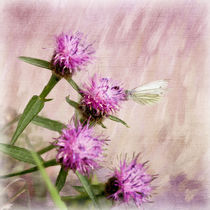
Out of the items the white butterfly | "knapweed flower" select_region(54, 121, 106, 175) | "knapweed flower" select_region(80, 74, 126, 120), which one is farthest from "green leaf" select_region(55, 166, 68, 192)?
the white butterfly

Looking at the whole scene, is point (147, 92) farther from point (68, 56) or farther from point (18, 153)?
point (18, 153)

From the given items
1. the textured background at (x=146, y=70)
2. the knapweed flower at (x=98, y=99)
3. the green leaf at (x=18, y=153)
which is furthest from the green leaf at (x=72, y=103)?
the textured background at (x=146, y=70)

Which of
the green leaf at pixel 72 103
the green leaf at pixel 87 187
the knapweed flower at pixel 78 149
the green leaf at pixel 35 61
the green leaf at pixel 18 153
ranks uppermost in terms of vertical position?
the green leaf at pixel 35 61

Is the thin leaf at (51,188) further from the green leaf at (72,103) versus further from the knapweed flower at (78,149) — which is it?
the green leaf at (72,103)

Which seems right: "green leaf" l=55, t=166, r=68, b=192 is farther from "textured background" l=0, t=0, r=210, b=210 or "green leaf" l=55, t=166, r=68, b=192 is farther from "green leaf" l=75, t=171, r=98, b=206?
"textured background" l=0, t=0, r=210, b=210

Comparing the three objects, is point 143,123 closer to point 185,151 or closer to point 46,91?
point 185,151

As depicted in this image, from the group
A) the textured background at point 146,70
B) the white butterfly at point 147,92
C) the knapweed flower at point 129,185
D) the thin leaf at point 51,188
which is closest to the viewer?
the thin leaf at point 51,188

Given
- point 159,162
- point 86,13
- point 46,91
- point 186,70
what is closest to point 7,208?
point 46,91

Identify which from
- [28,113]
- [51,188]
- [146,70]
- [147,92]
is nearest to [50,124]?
[28,113]
